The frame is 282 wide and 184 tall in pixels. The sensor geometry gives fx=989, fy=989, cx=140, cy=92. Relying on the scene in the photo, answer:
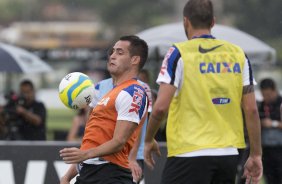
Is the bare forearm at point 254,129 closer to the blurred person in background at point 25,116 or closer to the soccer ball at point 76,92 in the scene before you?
the soccer ball at point 76,92

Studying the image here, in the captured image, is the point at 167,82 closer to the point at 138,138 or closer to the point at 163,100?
the point at 163,100

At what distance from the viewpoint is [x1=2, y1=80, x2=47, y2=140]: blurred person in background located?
14.3 m

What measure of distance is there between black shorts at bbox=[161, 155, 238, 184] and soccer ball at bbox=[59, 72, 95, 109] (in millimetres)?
1349

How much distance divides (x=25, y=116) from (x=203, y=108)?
8059mm

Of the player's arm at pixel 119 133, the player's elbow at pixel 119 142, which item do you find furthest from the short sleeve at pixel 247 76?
the player's elbow at pixel 119 142

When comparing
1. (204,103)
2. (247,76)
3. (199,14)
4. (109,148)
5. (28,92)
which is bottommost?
(28,92)

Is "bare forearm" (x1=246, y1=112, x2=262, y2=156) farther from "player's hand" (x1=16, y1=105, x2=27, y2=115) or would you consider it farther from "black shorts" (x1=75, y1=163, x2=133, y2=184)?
"player's hand" (x1=16, y1=105, x2=27, y2=115)

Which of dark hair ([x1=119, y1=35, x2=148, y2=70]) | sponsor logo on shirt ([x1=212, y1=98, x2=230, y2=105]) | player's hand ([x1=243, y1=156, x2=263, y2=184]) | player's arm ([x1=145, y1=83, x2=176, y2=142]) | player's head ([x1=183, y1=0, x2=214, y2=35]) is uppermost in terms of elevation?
player's head ([x1=183, y1=0, x2=214, y2=35])

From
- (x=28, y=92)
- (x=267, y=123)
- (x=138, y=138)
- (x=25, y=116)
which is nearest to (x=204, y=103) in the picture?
(x=138, y=138)

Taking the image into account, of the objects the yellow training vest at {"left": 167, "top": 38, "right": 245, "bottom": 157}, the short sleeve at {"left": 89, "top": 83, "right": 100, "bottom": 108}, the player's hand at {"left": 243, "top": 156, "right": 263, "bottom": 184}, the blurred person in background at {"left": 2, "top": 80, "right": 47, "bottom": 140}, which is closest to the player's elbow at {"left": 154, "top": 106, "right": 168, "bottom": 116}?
the yellow training vest at {"left": 167, "top": 38, "right": 245, "bottom": 157}

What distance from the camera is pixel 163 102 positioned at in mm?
6457

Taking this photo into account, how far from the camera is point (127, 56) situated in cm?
715

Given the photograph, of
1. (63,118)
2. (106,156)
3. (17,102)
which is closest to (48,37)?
(63,118)

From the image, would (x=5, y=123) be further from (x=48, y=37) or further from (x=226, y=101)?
(x=48, y=37)
